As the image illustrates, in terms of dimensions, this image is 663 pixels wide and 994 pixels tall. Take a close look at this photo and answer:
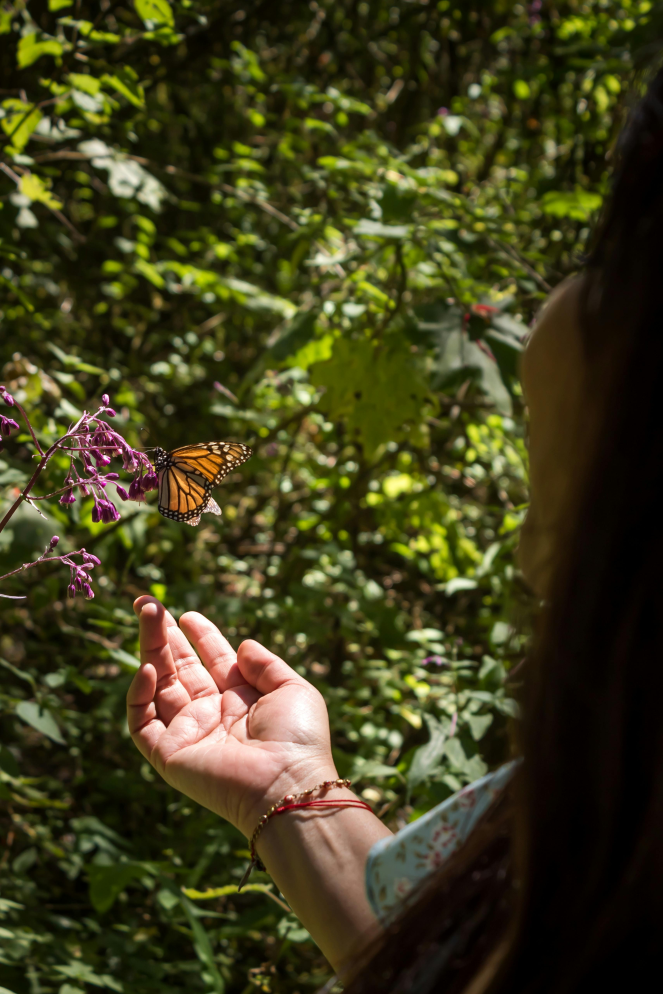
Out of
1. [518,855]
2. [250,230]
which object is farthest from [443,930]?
[250,230]

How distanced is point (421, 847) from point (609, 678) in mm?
464

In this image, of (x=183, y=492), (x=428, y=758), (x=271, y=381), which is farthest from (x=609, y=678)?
(x=271, y=381)

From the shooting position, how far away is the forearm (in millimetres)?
919

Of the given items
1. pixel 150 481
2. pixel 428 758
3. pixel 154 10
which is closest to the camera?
pixel 150 481

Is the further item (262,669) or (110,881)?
(110,881)

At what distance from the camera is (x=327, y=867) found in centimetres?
95

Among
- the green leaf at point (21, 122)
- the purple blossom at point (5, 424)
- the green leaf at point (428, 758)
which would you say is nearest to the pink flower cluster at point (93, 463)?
the purple blossom at point (5, 424)

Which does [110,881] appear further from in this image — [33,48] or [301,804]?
[33,48]

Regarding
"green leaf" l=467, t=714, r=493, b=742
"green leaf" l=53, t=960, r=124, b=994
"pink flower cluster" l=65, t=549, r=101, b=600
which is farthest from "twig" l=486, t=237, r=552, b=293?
"green leaf" l=53, t=960, r=124, b=994

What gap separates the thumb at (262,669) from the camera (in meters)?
1.21

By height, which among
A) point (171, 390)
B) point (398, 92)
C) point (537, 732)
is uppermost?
point (398, 92)

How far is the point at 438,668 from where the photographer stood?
2.29 m

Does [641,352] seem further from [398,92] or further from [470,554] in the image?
[398,92]

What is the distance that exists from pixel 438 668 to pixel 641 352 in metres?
1.89
